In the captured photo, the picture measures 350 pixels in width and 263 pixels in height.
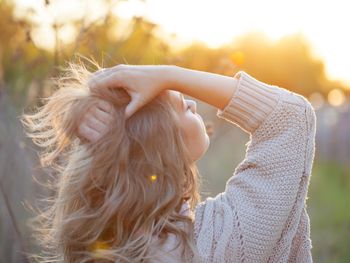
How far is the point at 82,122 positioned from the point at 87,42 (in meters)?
0.99

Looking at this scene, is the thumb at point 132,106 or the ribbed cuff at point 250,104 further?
the ribbed cuff at point 250,104

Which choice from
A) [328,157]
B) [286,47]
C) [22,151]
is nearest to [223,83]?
[22,151]

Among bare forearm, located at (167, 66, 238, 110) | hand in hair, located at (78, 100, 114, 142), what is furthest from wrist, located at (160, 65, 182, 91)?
hand in hair, located at (78, 100, 114, 142)

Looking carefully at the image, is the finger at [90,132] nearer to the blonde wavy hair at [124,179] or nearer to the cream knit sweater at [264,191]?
the blonde wavy hair at [124,179]

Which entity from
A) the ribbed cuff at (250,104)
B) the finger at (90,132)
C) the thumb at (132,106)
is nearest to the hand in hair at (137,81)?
the thumb at (132,106)

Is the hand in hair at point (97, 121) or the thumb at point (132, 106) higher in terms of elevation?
the thumb at point (132, 106)

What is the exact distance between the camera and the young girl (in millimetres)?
2223

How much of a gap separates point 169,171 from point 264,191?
0.28 m

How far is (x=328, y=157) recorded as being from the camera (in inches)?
656

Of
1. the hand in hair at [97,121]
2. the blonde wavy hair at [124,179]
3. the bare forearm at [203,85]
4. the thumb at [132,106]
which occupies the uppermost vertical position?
the bare forearm at [203,85]

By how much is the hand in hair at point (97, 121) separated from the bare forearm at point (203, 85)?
0.65 feet

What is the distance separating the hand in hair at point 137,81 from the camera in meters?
2.17

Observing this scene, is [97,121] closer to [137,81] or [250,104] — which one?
[137,81]

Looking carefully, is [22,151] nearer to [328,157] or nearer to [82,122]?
[82,122]
